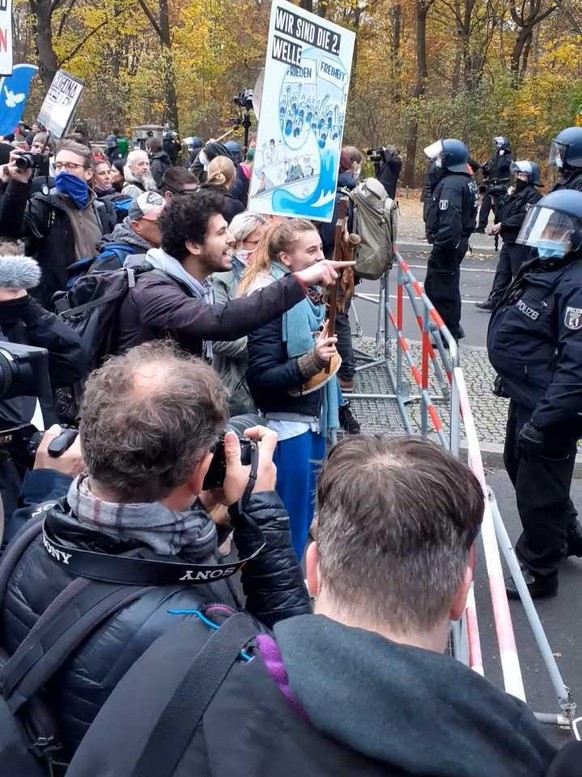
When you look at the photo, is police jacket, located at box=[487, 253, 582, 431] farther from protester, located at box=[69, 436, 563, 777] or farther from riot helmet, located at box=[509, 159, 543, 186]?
riot helmet, located at box=[509, 159, 543, 186]

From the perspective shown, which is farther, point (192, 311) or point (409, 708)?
point (192, 311)

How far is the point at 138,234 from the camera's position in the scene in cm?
423

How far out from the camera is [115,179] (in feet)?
29.1

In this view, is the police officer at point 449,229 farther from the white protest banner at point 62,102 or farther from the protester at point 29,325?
the protester at point 29,325

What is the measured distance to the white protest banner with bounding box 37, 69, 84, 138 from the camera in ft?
22.5

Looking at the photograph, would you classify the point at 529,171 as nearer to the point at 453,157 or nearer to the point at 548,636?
the point at 453,157

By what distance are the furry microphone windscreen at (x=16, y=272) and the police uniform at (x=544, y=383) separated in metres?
2.09

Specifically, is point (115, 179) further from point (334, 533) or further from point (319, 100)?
point (334, 533)

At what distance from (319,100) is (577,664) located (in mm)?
2845

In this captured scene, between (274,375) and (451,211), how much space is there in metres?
5.74

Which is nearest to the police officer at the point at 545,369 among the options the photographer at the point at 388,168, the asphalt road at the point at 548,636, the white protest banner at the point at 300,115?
the asphalt road at the point at 548,636

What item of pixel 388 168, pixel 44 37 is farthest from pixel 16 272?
pixel 44 37

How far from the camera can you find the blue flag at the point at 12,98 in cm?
571

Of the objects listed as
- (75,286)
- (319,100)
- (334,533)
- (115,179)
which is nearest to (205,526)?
(334,533)
